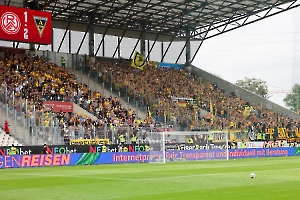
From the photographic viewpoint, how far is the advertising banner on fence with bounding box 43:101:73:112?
155ft

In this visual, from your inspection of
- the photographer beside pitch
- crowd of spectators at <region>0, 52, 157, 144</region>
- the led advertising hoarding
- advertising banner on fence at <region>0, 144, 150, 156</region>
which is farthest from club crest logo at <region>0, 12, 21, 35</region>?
the photographer beside pitch

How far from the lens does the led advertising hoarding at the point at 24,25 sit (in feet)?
160

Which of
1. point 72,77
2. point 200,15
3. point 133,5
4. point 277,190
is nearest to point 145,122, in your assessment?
point 72,77

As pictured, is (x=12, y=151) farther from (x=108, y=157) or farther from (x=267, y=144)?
(x=267, y=144)

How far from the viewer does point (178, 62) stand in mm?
73750

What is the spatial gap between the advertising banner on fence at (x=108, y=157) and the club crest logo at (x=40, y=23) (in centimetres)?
1744

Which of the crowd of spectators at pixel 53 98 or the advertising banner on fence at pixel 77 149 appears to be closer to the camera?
the advertising banner on fence at pixel 77 149

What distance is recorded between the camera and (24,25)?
49688 millimetres

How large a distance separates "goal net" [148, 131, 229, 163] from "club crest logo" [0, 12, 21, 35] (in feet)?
56.4

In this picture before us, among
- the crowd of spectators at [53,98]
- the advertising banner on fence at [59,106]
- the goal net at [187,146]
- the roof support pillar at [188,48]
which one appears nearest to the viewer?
the goal net at [187,146]

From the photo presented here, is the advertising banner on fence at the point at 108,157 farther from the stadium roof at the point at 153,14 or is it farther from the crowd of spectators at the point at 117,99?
the stadium roof at the point at 153,14

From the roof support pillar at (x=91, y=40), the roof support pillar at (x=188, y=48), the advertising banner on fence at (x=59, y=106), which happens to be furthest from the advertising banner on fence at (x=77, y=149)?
the roof support pillar at (x=188, y=48)

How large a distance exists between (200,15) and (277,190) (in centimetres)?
5077

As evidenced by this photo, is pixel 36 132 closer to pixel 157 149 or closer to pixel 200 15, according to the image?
pixel 157 149
